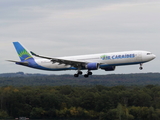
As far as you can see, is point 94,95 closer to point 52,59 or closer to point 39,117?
point 39,117

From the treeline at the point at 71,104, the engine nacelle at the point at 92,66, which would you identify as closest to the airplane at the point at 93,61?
the engine nacelle at the point at 92,66

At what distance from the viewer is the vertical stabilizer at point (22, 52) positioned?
343 feet

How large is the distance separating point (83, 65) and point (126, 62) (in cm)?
981

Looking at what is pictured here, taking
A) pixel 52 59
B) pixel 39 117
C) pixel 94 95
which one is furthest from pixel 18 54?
pixel 94 95

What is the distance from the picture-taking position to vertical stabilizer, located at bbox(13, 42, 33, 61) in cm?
10466

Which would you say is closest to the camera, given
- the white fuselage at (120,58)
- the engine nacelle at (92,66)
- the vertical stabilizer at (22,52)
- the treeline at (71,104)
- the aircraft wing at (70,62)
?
the white fuselage at (120,58)

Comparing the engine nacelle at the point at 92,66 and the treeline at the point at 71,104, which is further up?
the engine nacelle at the point at 92,66

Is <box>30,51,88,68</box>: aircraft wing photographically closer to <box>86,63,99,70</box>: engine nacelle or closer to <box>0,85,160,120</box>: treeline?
<box>86,63,99,70</box>: engine nacelle

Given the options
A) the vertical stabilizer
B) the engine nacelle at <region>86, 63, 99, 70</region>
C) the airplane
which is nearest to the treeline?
the vertical stabilizer

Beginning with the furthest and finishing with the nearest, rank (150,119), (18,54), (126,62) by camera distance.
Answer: (150,119), (18,54), (126,62)

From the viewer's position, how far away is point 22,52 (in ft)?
348

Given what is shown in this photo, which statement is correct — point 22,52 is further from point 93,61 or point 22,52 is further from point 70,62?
point 93,61

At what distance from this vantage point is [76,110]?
144m

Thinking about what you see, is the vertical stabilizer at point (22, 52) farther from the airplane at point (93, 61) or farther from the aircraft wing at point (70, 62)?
the aircraft wing at point (70, 62)
